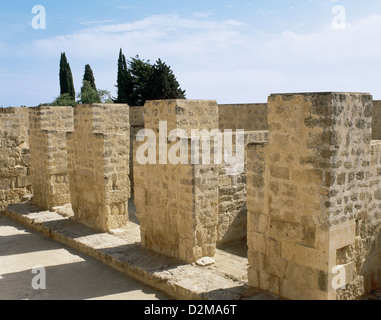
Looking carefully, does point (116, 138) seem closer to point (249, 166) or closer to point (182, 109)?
point (182, 109)

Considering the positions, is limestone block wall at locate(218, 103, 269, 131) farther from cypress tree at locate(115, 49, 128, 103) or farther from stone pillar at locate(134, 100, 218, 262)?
cypress tree at locate(115, 49, 128, 103)

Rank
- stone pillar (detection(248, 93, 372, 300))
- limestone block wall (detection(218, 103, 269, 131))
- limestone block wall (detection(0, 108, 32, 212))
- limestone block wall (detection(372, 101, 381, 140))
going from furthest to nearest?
limestone block wall (detection(218, 103, 269, 131)), limestone block wall (detection(372, 101, 381, 140)), limestone block wall (detection(0, 108, 32, 212)), stone pillar (detection(248, 93, 372, 300))

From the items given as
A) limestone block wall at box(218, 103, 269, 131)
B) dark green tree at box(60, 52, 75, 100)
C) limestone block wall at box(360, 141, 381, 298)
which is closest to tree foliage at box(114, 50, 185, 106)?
dark green tree at box(60, 52, 75, 100)

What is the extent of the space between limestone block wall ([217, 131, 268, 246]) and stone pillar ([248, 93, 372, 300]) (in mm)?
2166

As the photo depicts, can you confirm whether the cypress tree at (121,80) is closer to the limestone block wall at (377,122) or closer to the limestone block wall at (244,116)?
the limestone block wall at (244,116)

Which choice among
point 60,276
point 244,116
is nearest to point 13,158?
point 60,276

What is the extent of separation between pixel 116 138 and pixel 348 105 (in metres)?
4.69

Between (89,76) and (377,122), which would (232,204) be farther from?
(89,76)

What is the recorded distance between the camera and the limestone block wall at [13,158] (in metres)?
10.4

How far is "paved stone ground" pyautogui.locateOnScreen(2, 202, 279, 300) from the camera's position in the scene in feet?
16.5

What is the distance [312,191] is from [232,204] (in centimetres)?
305

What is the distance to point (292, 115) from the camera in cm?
424

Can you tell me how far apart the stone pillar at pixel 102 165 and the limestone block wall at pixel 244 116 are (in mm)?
5421

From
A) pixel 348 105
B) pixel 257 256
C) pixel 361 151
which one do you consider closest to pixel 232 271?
pixel 257 256
